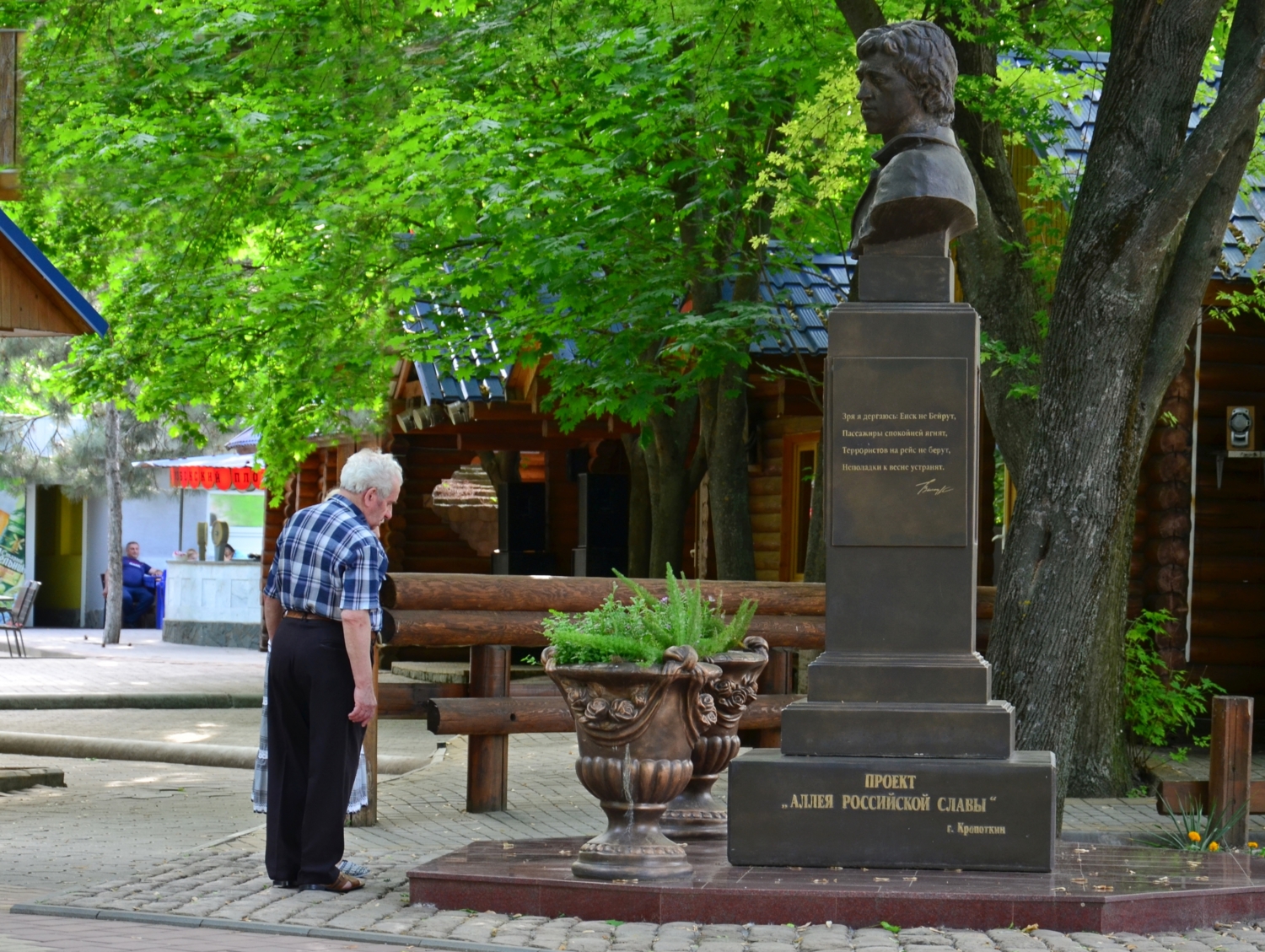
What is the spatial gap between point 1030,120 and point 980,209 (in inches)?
27.3

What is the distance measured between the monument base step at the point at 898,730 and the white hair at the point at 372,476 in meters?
1.84

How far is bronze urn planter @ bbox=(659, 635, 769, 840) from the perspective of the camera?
7.95 m

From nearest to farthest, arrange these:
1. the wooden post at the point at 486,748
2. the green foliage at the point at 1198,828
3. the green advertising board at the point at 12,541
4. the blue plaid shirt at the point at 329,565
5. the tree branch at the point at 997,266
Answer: the blue plaid shirt at the point at 329,565
the green foliage at the point at 1198,828
the wooden post at the point at 486,748
the tree branch at the point at 997,266
the green advertising board at the point at 12,541

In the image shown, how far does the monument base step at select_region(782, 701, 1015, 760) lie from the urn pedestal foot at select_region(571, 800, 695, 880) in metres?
0.72

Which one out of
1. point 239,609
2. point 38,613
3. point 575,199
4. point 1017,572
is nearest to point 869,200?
point 1017,572

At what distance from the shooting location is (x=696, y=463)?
17.4 metres

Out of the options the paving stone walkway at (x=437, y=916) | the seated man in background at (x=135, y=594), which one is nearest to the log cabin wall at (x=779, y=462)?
the paving stone walkway at (x=437, y=916)

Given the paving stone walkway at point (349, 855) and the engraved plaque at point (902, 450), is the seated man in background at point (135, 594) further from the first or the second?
the engraved plaque at point (902, 450)

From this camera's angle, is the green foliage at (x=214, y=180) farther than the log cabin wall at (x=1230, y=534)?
Yes

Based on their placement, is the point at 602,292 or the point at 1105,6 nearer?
the point at 1105,6

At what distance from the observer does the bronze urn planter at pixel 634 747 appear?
6.98 m

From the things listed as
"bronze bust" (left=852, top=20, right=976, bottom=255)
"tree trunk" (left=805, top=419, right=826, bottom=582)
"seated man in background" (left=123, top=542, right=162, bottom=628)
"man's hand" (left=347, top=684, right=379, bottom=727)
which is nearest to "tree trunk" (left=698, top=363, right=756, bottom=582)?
"tree trunk" (left=805, top=419, right=826, bottom=582)

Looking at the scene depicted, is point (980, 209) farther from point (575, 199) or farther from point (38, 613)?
point (38, 613)

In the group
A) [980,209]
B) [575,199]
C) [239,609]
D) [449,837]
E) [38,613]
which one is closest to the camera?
[449,837]
